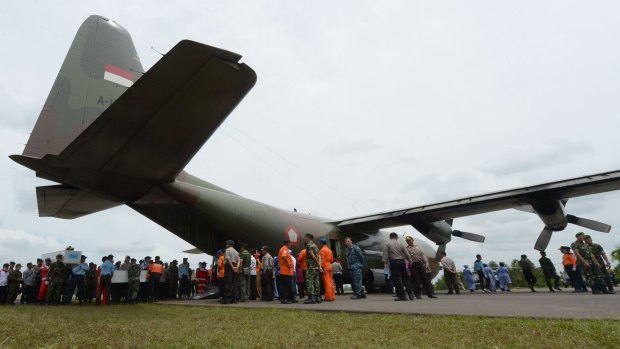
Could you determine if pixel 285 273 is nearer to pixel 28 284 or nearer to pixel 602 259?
pixel 602 259

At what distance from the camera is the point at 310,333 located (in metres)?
4.57

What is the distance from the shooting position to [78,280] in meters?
11.7

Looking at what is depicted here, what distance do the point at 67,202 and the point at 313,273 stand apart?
20.3ft

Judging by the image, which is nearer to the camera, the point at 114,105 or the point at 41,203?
the point at 114,105

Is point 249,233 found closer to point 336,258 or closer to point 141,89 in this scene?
point 336,258

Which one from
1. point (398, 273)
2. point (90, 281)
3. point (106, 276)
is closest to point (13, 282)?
point (90, 281)

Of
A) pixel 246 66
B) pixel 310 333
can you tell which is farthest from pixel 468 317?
pixel 246 66

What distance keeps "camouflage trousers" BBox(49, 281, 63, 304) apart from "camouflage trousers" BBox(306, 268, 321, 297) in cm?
782

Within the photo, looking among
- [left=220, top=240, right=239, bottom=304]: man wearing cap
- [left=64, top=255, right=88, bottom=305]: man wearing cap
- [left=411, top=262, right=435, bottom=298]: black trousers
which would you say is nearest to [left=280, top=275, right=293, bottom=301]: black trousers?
[left=220, top=240, right=239, bottom=304]: man wearing cap

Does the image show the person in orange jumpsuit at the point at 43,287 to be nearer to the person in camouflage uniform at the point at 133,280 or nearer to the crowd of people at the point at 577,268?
the person in camouflage uniform at the point at 133,280

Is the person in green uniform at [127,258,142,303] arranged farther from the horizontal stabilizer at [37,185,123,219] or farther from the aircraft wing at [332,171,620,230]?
the aircraft wing at [332,171,620,230]

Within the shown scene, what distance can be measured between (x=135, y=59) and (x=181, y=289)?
7.72 metres

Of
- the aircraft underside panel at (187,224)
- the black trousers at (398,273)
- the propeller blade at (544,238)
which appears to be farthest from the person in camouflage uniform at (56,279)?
the propeller blade at (544,238)

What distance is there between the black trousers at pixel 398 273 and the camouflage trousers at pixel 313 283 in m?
1.83
